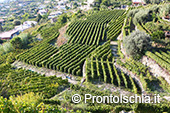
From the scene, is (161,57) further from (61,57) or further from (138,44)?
(61,57)

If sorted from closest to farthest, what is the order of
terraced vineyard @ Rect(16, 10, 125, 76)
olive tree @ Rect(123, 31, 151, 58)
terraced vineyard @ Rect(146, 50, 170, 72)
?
terraced vineyard @ Rect(146, 50, 170, 72)
olive tree @ Rect(123, 31, 151, 58)
terraced vineyard @ Rect(16, 10, 125, 76)

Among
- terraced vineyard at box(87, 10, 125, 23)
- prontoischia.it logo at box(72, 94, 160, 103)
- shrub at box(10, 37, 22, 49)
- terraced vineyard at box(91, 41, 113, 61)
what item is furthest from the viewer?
terraced vineyard at box(87, 10, 125, 23)

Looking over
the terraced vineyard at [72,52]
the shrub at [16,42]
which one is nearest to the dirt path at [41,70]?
the terraced vineyard at [72,52]

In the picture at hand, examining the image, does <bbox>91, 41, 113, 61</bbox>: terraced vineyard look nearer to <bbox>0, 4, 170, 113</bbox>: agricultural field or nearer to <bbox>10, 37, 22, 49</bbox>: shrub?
<bbox>0, 4, 170, 113</bbox>: agricultural field

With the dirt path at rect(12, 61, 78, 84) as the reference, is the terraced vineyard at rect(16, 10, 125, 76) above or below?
above

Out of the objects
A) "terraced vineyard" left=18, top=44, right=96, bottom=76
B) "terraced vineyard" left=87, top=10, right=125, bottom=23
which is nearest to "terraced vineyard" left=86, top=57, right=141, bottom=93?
"terraced vineyard" left=18, top=44, right=96, bottom=76

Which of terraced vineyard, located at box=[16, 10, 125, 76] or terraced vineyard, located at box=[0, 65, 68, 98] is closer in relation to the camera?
terraced vineyard, located at box=[0, 65, 68, 98]

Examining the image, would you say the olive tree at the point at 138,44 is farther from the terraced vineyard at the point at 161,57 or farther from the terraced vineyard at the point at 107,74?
the terraced vineyard at the point at 107,74

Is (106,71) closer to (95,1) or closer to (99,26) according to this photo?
(99,26)
